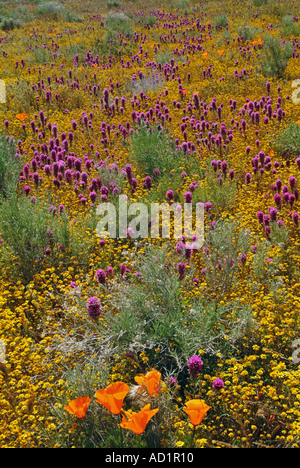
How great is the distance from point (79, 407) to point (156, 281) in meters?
1.23

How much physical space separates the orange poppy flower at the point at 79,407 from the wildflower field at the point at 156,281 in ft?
0.05

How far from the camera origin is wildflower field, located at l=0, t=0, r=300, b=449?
2.32 metres

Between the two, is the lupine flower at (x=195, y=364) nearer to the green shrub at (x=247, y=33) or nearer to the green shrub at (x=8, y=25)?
the green shrub at (x=247, y=33)

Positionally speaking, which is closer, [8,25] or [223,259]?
[223,259]

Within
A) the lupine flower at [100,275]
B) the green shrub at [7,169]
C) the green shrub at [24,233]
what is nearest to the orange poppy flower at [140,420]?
the lupine flower at [100,275]

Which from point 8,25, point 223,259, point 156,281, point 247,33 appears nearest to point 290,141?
point 223,259

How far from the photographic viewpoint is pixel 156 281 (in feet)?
10.1

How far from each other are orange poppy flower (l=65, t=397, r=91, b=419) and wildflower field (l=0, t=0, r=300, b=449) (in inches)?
0.6

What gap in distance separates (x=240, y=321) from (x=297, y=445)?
92 centimetres

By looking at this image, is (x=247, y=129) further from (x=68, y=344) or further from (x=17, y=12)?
(x=17, y=12)

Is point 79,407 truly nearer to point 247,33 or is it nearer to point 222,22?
point 247,33

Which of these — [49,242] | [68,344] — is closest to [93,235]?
[49,242]

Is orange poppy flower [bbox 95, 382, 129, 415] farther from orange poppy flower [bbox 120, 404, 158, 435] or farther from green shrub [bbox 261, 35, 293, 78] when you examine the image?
green shrub [bbox 261, 35, 293, 78]

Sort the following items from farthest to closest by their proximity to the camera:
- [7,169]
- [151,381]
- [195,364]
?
[7,169] → [195,364] → [151,381]
